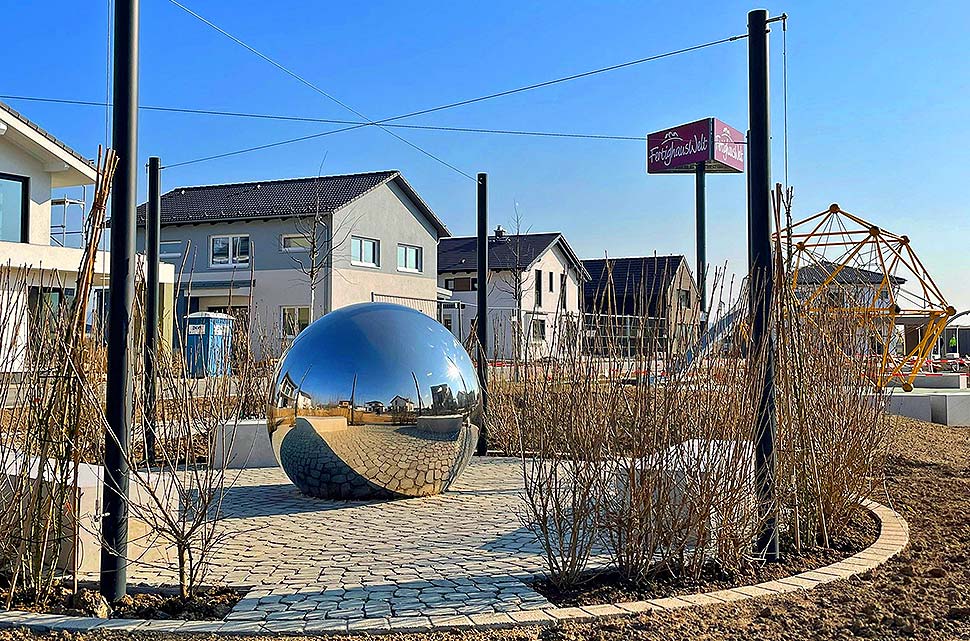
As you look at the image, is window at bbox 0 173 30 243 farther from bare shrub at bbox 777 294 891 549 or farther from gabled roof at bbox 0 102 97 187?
bare shrub at bbox 777 294 891 549

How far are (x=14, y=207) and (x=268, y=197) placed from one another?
14434mm

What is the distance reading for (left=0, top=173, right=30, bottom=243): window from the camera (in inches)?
965

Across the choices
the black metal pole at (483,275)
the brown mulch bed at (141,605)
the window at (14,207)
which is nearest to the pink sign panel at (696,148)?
the window at (14,207)

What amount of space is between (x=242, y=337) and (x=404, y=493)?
16.0 feet

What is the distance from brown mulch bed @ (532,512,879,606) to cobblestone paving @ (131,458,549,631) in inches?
8.0

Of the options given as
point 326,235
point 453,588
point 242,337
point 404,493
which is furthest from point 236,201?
point 453,588

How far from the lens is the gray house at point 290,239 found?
118 feet

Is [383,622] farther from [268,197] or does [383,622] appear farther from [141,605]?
[268,197]

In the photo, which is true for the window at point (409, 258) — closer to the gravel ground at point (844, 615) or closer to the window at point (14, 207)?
the window at point (14, 207)

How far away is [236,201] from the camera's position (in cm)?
3900

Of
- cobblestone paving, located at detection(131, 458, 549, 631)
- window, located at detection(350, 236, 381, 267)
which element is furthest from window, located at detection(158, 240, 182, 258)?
cobblestone paving, located at detection(131, 458, 549, 631)

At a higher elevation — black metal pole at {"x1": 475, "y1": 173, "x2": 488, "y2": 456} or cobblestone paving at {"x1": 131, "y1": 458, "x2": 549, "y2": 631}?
black metal pole at {"x1": 475, "y1": 173, "x2": 488, "y2": 456}

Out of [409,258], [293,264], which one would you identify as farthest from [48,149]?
[409,258]

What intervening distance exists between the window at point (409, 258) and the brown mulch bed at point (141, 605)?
36329 millimetres
